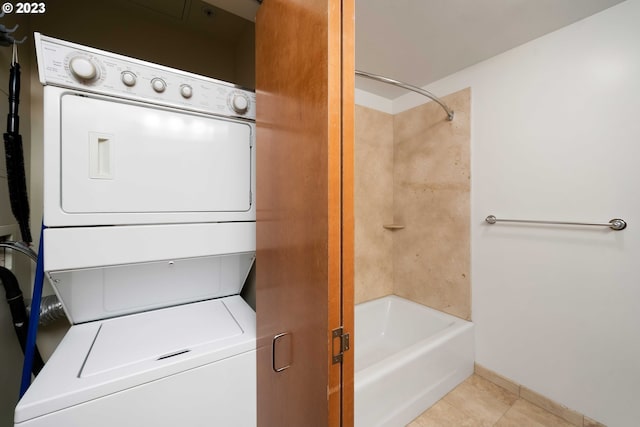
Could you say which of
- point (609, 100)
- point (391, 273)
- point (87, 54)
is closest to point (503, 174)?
point (609, 100)

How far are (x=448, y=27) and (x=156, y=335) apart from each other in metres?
2.32

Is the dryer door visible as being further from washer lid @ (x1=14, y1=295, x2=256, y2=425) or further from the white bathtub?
the white bathtub

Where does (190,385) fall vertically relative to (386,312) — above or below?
above

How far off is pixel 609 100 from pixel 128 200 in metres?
2.52

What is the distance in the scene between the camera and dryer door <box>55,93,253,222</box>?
88 centimetres

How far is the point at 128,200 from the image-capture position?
3.15 feet

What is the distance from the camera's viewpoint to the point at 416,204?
2.37 metres

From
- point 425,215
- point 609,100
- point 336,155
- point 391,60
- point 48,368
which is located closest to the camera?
point 336,155

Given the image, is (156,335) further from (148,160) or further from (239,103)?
(239,103)

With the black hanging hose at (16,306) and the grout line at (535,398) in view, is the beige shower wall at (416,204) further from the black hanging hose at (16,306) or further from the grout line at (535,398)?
the black hanging hose at (16,306)

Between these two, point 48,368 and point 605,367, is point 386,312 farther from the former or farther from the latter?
point 48,368

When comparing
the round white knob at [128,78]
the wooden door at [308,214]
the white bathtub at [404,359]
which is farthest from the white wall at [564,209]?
the round white knob at [128,78]

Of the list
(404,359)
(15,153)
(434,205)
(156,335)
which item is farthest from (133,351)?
(434,205)

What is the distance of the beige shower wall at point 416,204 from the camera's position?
2045 millimetres
